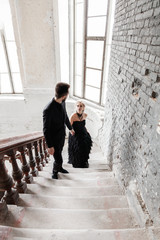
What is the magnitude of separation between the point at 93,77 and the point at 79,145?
2644 millimetres

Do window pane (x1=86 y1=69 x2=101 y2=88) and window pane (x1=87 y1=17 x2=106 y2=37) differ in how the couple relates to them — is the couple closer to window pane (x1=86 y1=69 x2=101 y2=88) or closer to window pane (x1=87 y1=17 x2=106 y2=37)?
window pane (x1=86 y1=69 x2=101 y2=88)

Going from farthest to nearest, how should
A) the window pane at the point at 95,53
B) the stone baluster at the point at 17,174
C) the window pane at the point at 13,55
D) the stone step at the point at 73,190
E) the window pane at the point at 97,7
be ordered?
the window pane at the point at 13,55
the window pane at the point at 95,53
the window pane at the point at 97,7
the stone step at the point at 73,190
the stone baluster at the point at 17,174

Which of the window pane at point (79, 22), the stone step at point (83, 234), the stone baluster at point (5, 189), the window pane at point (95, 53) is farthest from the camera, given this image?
the window pane at point (95, 53)

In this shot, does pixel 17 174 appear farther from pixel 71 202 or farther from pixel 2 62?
pixel 2 62

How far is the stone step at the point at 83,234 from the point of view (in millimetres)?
1168

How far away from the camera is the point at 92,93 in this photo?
5188 mm

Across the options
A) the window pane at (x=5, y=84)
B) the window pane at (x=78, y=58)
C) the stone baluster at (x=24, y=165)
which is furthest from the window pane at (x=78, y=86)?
the stone baluster at (x=24, y=165)

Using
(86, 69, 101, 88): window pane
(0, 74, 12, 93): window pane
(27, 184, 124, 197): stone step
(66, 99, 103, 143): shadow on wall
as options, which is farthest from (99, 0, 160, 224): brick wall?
(0, 74, 12, 93): window pane

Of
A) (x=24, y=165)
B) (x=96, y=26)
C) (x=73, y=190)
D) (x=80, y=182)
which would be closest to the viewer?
(x=24, y=165)

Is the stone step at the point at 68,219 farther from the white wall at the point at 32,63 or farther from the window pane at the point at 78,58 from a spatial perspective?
the window pane at the point at 78,58

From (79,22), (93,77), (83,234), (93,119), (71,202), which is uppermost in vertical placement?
(79,22)

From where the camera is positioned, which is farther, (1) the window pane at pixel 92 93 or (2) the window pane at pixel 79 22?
(1) the window pane at pixel 92 93

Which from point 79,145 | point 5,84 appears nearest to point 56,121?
point 79,145

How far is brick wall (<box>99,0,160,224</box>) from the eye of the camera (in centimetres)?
135
